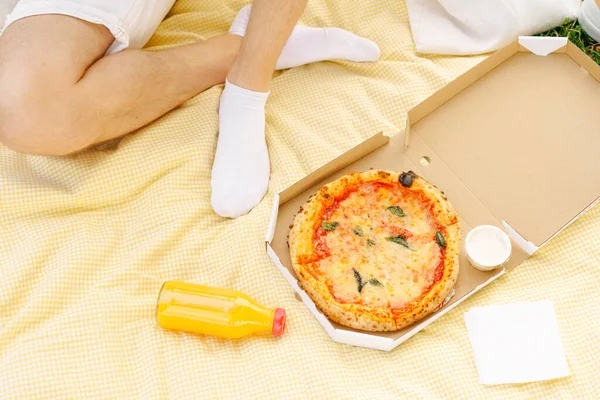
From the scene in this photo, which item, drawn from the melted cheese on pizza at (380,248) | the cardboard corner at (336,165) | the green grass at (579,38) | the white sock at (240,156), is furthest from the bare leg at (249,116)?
the green grass at (579,38)

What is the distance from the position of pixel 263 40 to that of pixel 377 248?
0.54 m

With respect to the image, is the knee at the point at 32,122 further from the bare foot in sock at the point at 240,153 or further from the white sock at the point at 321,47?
the white sock at the point at 321,47

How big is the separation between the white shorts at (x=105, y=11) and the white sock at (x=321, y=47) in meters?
0.31

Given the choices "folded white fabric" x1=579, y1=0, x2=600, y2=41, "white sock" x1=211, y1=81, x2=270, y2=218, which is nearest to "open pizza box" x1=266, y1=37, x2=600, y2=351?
"white sock" x1=211, y1=81, x2=270, y2=218

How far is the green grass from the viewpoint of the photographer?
1.85m

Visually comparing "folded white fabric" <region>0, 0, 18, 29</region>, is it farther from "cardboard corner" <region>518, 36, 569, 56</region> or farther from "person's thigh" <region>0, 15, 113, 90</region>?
"cardboard corner" <region>518, 36, 569, 56</region>

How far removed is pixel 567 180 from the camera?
1.52 metres

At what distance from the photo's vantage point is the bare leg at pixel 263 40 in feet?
5.06

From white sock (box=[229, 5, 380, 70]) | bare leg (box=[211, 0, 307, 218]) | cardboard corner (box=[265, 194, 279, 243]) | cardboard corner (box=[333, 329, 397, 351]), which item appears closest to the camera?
cardboard corner (box=[333, 329, 397, 351])

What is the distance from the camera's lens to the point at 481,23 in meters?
1.80

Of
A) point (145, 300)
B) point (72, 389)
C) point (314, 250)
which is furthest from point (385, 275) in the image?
point (72, 389)

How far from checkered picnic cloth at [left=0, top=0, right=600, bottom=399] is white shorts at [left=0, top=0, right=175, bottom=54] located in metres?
0.26

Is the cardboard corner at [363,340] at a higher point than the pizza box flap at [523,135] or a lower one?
lower

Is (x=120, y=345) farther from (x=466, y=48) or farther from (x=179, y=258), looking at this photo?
(x=466, y=48)
